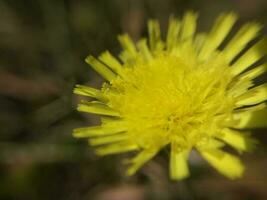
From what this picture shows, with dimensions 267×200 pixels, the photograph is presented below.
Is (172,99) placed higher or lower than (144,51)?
lower

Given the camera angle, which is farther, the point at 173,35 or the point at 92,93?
the point at 173,35

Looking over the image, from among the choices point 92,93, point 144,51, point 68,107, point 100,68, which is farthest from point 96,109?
point 68,107

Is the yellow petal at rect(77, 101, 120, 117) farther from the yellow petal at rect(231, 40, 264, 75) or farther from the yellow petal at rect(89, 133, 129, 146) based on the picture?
the yellow petal at rect(231, 40, 264, 75)

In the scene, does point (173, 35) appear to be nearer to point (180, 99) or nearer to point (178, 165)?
point (180, 99)

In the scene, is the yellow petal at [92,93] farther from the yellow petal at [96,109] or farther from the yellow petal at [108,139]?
the yellow petal at [108,139]

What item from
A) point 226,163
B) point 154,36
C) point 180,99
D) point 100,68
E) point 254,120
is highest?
point 154,36

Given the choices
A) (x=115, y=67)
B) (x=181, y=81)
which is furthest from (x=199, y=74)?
(x=115, y=67)

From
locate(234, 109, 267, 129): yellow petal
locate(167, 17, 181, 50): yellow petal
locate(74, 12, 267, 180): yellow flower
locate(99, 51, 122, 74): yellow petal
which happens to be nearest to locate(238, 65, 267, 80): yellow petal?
locate(74, 12, 267, 180): yellow flower

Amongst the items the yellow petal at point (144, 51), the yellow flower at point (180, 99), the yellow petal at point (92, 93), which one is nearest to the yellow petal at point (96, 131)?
the yellow flower at point (180, 99)

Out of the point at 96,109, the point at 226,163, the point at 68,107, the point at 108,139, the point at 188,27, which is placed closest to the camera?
the point at 226,163
